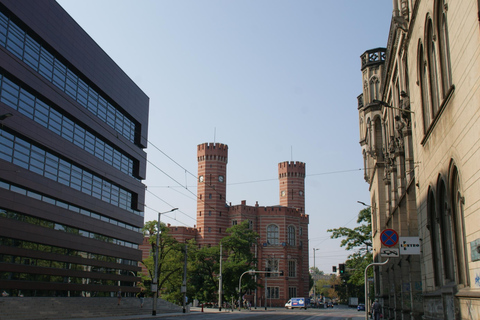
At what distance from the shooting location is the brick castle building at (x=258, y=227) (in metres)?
85.4

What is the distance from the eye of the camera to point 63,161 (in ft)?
124

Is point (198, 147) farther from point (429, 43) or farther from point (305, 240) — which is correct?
point (429, 43)

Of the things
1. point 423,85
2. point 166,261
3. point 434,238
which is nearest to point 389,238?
point 434,238

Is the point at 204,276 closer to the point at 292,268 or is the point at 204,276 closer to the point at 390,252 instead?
the point at 292,268

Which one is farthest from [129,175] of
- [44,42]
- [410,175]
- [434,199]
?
[434,199]

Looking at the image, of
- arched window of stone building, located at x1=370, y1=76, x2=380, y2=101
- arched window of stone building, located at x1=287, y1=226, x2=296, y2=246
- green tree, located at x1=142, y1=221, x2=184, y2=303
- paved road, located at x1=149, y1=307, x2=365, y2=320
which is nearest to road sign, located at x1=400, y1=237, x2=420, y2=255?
paved road, located at x1=149, y1=307, x2=365, y2=320

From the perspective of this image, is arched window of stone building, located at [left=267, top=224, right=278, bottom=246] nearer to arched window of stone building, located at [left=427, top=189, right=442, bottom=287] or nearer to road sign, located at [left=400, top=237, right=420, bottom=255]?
road sign, located at [left=400, top=237, right=420, bottom=255]

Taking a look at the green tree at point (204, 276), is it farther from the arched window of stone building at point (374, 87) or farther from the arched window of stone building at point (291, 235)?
the arched window of stone building at point (374, 87)

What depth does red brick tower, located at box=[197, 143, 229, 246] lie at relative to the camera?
8650cm

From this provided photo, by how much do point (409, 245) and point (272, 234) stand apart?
242 ft

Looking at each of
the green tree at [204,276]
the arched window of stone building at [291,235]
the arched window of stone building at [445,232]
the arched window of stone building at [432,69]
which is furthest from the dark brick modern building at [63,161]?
the arched window of stone building at [291,235]

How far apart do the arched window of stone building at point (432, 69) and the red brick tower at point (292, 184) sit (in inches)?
3453

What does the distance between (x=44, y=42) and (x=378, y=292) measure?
32.9 meters

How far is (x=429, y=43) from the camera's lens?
50.2 feet
